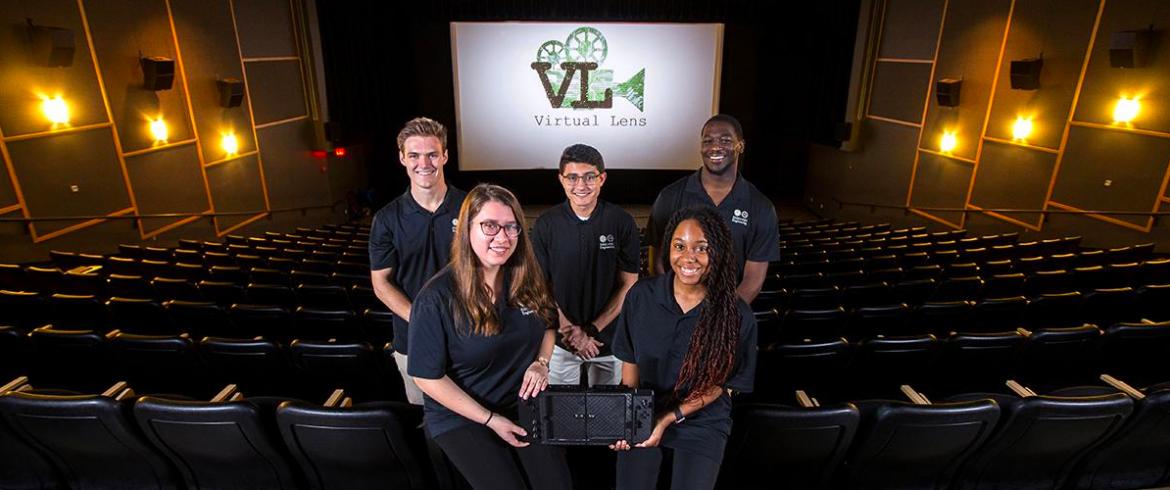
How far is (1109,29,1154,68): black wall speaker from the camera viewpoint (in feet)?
21.0

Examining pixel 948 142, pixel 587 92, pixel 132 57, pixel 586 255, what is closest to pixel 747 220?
pixel 586 255

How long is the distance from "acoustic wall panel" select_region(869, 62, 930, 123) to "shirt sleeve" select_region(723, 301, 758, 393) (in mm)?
9672

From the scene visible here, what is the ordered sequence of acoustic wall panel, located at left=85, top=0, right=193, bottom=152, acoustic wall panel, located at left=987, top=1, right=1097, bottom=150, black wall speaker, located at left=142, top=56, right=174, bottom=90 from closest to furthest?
1. acoustic wall panel, located at left=85, top=0, right=193, bottom=152
2. acoustic wall panel, located at left=987, top=1, right=1097, bottom=150
3. black wall speaker, located at left=142, top=56, right=174, bottom=90

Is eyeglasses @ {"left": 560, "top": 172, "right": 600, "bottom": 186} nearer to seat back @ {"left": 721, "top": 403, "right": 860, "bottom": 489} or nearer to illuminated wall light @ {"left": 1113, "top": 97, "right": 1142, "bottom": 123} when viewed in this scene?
seat back @ {"left": 721, "top": 403, "right": 860, "bottom": 489}

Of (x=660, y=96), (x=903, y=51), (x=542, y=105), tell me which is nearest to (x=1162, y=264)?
(x=903, y=51)

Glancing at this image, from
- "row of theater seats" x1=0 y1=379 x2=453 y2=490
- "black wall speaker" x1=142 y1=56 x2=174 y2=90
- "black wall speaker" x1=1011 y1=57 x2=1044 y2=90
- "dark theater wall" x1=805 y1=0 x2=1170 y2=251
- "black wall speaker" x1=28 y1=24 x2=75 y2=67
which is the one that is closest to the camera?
"row of theater seats" x1=0 y1=379 x2=453 y2=490

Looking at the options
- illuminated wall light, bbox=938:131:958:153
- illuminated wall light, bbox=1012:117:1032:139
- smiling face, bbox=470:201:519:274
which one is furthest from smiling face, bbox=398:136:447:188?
illuminated wall light, bbox=938:131:958:153

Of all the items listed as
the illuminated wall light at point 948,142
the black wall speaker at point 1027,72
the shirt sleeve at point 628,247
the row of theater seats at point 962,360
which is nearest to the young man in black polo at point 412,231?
the shirt sleeve at point 628,247

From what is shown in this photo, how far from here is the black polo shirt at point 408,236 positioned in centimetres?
269

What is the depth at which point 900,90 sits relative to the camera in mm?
10180

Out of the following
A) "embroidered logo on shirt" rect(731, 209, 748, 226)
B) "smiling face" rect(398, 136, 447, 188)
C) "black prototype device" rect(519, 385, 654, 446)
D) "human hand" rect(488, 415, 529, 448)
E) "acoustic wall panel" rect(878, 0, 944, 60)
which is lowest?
"human hand" rect(488, 415, 529, 448)

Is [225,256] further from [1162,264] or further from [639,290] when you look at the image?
[1162,264]

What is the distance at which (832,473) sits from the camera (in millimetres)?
2326

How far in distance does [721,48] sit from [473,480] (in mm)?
11473
